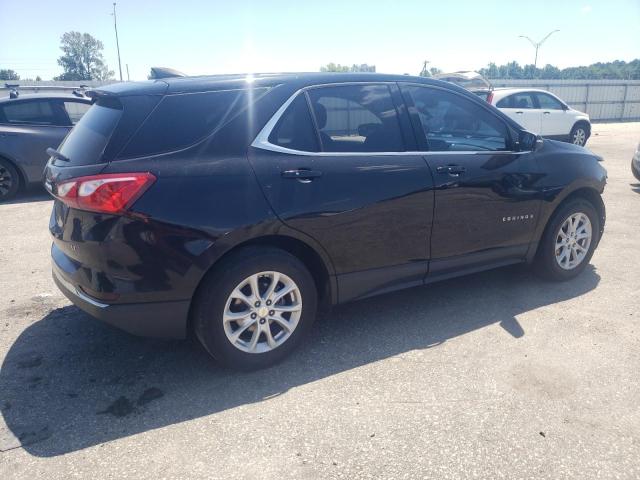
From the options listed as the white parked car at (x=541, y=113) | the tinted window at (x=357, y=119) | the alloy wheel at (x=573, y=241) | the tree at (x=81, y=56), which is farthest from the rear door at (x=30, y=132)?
the tree at (x=81, y=56)

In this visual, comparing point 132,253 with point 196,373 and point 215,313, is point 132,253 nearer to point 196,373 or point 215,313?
point 215,313

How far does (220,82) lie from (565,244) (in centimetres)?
333

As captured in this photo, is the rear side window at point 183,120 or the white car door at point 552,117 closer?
the rear side window at point 183,120

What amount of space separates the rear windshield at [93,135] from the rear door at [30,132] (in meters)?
Answer: 5.86

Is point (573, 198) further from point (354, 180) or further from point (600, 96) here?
point (600, 96)

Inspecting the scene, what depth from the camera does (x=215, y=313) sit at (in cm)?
308

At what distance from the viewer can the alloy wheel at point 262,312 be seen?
3.18 m

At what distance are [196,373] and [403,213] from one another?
5.67 ft

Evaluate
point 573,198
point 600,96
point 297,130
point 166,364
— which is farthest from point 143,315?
point 600,96

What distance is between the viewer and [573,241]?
4.79 meters

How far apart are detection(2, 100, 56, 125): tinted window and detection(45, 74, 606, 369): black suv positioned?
20.2 ft

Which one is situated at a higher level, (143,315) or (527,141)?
(527,141)

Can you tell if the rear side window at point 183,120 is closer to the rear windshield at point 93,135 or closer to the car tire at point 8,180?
the rear windshield at point 93,135

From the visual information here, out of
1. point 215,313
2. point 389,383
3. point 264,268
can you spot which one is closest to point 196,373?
point 215,313
